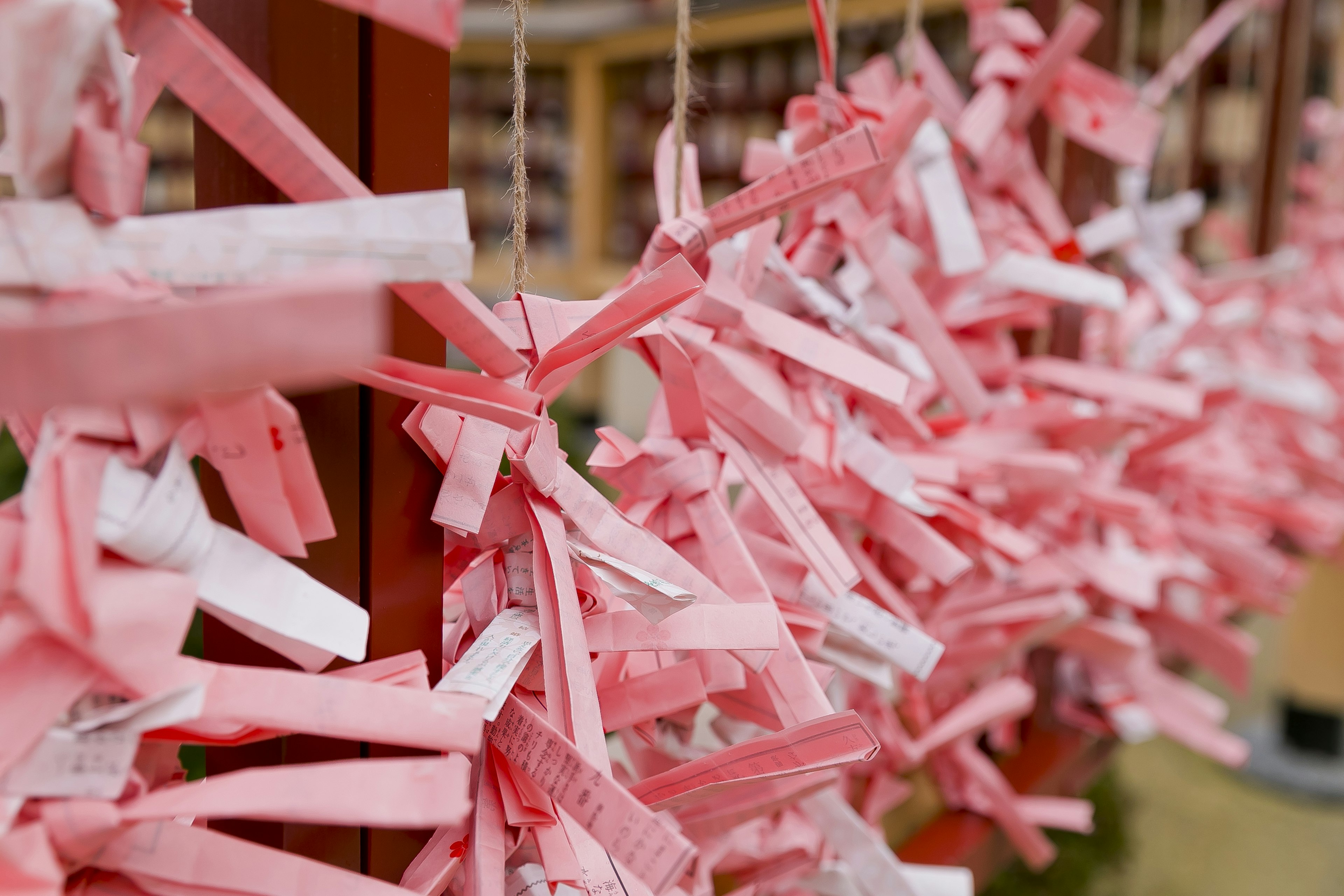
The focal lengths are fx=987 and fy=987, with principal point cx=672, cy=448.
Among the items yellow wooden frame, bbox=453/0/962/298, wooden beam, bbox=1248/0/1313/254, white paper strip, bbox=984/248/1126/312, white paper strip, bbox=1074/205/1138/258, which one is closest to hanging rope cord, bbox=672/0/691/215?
white paper strip, bbox=984/248/1126/312

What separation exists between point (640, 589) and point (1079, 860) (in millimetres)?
1083

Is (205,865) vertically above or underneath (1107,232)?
underneath

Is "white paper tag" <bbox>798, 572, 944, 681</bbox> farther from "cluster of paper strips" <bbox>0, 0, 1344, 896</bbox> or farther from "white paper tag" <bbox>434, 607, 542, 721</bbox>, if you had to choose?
"white paper tag" <bbox>434, 607, 542, 721</bbox>

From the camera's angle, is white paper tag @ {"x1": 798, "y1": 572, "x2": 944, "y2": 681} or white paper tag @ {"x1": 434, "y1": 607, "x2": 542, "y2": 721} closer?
white paper tag @ {"x1": 434, "y1": 607, "x2": 542, "y2": 721}

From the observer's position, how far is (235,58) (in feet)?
0.71

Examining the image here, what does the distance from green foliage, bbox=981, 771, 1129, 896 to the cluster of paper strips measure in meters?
0.57

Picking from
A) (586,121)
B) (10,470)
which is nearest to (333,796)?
(10,470)

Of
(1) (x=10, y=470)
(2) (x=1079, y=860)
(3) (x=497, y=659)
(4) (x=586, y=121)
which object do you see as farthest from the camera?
(4) (x=586, y=121)

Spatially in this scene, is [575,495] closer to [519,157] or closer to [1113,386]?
[519,157]

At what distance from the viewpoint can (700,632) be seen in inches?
10.7

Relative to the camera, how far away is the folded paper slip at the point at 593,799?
22 centimetres

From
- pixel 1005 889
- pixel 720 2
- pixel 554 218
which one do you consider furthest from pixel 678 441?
pixel 554 218

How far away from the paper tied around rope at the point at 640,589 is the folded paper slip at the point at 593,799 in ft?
0.13

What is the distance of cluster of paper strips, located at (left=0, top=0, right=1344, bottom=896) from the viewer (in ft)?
0.61
